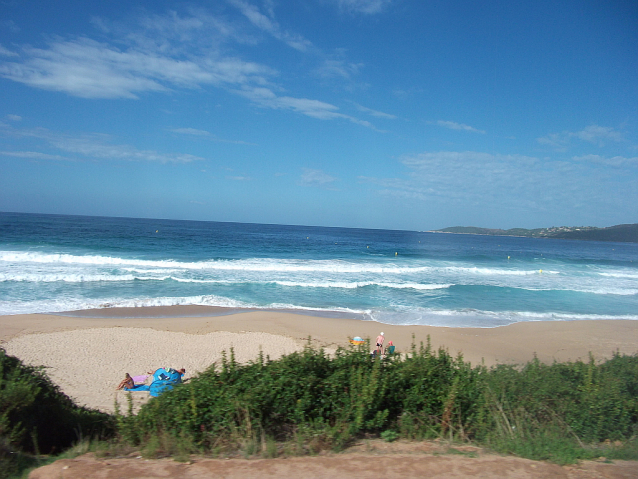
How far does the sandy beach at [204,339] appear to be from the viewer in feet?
33.8

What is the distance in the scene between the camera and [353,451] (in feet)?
13.0

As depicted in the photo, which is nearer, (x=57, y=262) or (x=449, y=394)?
(x=449, y=394)

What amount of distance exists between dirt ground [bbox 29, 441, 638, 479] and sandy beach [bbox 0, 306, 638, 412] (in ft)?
16.3

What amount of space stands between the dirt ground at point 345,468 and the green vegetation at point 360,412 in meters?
0.16

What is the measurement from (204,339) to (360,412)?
9.96m

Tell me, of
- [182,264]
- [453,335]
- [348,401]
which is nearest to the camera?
[348,401]

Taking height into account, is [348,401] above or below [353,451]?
above

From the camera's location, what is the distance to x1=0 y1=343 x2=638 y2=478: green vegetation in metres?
3.98

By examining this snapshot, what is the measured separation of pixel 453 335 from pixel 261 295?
10338mm

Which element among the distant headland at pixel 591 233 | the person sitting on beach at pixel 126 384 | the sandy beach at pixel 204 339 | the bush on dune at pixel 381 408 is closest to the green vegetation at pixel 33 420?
the bush on dune at pixel 381 408

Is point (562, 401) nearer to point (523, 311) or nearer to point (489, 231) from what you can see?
point (523, 311)

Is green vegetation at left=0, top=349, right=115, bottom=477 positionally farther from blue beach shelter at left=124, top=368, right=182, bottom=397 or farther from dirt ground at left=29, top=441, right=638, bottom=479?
blue beach shelter at left=124, top=368, right=182, bottom=397

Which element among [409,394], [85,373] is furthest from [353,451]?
[85,373]

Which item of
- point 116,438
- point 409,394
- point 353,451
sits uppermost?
point 409,394
